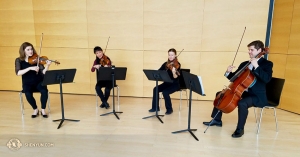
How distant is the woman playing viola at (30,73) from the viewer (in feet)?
11.1

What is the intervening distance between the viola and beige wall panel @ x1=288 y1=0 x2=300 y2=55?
4.93 ft

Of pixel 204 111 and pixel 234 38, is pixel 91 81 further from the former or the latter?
pixel 234 38

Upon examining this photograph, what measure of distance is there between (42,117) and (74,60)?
1.67 m

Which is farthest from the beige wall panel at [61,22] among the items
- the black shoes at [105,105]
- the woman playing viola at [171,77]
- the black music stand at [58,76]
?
the woman playing viola at [171,77]

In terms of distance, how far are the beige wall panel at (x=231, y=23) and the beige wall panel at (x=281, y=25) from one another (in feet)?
0.64

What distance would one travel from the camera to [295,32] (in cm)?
375

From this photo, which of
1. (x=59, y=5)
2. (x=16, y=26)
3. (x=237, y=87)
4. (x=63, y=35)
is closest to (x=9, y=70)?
(x=16, y=26)

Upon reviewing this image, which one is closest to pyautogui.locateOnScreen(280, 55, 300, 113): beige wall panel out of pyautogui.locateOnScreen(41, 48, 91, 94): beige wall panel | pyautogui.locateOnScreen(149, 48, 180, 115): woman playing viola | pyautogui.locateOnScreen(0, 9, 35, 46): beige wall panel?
pyautogui.locateOnScreen(149, 48, 180, 115): woman playing viola

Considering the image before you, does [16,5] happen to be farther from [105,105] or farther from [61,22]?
[105,105]

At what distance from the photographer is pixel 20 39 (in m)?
4.95

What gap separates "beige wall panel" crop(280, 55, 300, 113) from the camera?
378 centimetres

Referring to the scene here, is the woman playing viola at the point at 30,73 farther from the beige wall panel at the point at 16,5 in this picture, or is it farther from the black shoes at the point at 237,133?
the black shoes at the point at 237,133

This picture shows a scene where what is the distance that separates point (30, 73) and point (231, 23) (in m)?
3.81

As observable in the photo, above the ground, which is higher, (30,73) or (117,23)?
(117,23)
